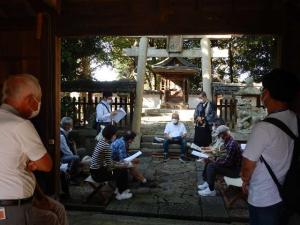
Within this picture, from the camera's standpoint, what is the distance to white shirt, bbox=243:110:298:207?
108 inches

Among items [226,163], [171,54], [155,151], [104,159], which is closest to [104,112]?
[104,159]

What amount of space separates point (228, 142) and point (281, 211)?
4.29 meters

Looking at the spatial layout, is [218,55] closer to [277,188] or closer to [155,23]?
[155,23]

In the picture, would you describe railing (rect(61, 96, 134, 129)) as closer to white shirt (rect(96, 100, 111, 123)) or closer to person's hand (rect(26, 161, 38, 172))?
white shirt (rect(96, 100, 111, 123))

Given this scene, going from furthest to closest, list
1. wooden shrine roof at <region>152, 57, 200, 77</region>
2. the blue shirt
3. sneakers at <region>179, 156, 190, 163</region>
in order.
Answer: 1. wooden shrine roof at <region>152, 57, 200, 77</region>
2. sneakers at <region>179, 156, 190, 163</region>
3. the blue shirt

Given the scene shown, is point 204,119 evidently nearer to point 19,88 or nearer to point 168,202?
point 168,202

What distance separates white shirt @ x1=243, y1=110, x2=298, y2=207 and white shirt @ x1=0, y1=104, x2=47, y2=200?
55.5 inches

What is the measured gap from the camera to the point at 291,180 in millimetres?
2727

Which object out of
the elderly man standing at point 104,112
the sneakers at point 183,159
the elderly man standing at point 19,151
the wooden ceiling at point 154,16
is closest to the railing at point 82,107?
the sneakers at point 183,159

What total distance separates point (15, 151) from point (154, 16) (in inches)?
146

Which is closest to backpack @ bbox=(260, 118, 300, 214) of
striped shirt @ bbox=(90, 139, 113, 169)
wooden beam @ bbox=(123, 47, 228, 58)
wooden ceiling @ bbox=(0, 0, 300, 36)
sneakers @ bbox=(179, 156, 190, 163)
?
wooden ceiling @ bbox=(0, 0, 300, 36)

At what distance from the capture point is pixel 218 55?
16.2 m

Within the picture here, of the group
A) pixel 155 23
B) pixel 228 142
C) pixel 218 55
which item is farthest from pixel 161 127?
pixel 155 23

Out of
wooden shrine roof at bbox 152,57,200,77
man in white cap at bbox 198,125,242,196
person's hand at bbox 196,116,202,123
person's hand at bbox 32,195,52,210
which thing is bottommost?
man in white cap at bbox 198,125,242,196
